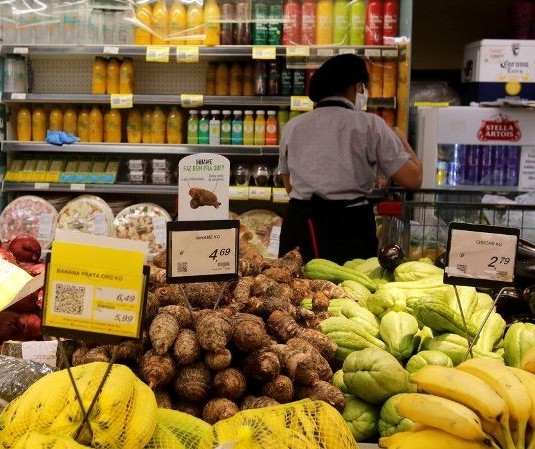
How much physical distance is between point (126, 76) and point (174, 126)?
471mm

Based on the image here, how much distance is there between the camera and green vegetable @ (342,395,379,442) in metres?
1.52

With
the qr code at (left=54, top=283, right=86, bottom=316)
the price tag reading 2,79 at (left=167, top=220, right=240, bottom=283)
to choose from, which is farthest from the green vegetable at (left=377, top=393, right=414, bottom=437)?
the qr code at (left=54, top=283, right=86, bottom=316)

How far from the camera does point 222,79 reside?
4.88 meters

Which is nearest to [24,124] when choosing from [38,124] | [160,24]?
[38,124]

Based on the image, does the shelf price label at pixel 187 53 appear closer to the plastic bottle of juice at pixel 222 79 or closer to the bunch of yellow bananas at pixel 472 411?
the plastic bottle of juice at pixel 222 79

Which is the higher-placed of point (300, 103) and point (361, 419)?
point (300, 103)

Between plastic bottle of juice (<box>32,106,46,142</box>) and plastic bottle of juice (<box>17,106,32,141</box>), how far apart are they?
40 millimetres

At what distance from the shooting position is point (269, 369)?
142 cm

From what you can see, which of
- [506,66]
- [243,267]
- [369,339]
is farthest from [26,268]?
[506,66]

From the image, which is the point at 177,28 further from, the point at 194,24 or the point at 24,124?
the point at 24,124

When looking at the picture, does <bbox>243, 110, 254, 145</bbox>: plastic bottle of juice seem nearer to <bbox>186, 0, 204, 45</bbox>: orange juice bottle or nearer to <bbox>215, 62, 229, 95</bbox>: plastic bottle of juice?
<bbox>215, 62, 229, 95</bbox>: plastic bottle of juice

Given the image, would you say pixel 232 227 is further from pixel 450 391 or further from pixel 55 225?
pixel 55 225

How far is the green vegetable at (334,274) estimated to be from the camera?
7.88 feet

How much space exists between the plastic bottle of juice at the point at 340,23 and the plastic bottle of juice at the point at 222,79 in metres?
0.75
